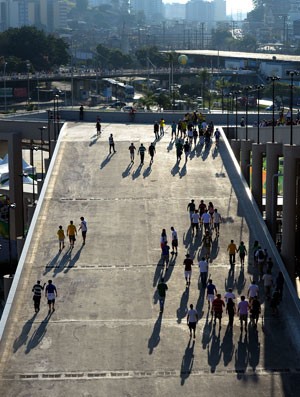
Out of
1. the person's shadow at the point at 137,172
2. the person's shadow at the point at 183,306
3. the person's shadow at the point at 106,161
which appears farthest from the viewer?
the person's shadow at the point at 106,161

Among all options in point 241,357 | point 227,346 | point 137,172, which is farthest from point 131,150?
point 241,357

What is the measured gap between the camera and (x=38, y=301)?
21953 millimetres

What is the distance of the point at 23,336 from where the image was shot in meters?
20.8

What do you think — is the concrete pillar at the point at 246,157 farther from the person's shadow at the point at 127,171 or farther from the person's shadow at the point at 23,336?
the person's shadow at the point at 23,336

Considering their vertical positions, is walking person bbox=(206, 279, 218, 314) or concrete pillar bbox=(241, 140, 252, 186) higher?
concrete pillar bbox=(241, 140, 252, 186)

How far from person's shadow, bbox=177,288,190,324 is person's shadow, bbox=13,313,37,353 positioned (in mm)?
3393

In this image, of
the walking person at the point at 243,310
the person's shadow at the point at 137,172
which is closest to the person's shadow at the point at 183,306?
the walking person at the point at 243,310

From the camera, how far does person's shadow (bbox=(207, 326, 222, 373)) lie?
771 inches

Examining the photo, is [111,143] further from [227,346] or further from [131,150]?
[227,346]

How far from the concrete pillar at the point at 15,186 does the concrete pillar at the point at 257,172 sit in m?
13.6

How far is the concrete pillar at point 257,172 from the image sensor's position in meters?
33.9

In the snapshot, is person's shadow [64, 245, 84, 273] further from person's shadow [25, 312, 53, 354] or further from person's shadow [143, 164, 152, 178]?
person's shadow [143, 164, 152, 178]

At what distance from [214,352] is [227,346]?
16.7 inches

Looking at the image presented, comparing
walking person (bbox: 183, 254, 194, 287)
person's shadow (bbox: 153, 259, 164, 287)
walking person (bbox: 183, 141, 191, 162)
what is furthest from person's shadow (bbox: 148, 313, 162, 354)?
walking person (bbox: 183, 141, 191, 162)
